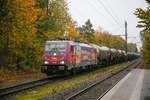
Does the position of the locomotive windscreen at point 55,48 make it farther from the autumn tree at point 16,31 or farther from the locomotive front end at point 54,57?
the autumn tree at point 16,31

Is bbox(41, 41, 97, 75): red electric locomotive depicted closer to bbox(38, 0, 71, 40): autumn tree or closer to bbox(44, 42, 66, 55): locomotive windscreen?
bbox(44, 42, 66, 55): locomotive windscreen

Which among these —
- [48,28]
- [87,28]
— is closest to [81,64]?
[48,28]

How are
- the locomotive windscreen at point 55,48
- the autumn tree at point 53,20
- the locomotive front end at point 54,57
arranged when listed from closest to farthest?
the locomotive front end at point 54,57 → the locomotive windscreen at point 55,48 → the autumn tree at point 53,20

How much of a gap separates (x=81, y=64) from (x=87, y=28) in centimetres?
8795

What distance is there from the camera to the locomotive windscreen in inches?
1337

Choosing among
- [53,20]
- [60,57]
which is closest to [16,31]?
[60,57]

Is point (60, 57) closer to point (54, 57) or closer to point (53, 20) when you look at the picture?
point (54, 57)

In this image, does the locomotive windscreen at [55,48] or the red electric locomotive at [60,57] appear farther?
the locomotive windscreen at [55,48]

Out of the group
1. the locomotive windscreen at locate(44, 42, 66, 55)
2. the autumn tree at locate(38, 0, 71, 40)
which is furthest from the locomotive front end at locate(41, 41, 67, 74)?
the autumn tree at locate(38, 0, 71, 40)

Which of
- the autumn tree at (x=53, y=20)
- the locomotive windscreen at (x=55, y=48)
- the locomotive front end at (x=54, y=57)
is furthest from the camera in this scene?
the autumn tree at (x=53, y=20)

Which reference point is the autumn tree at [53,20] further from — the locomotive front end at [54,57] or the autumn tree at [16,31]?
the locomotive front end at [54,57]

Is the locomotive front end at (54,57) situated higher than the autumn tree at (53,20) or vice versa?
the autumn tree at (53,20)

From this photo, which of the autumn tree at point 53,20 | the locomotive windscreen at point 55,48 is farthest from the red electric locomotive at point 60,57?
the autumn tree at point 53,20

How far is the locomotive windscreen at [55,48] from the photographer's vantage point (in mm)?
33969
